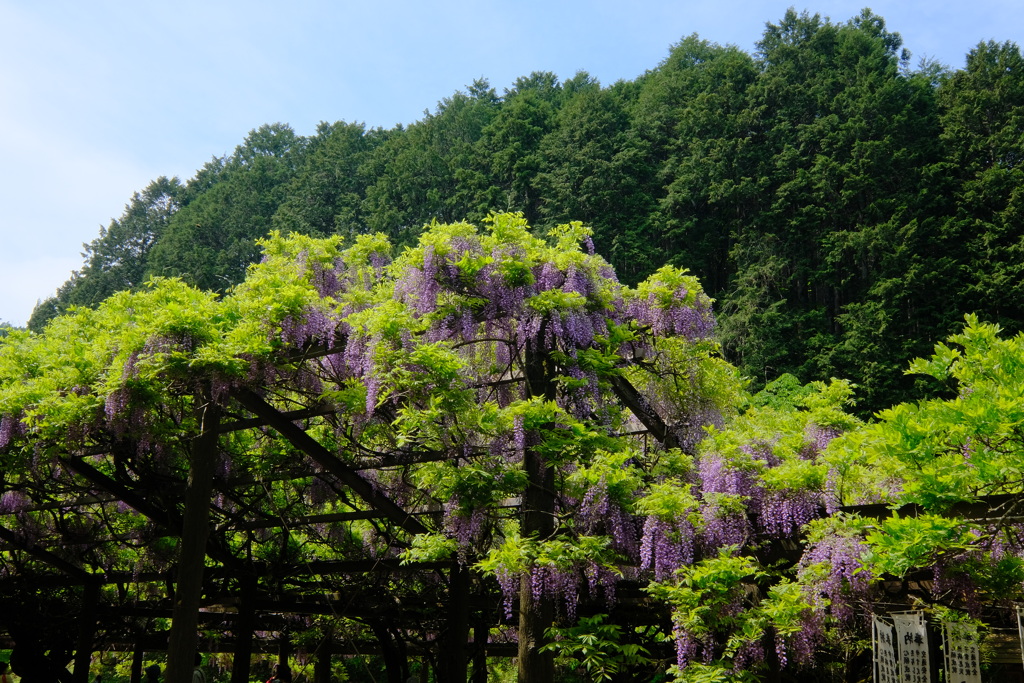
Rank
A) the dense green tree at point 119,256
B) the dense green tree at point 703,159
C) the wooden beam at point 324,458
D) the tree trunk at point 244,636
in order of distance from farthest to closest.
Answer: the dense green tree at point 119,256 < the dense green tree at point 703,159 < the tree trunk at point 244,636 < the wooden beam at point 324,458

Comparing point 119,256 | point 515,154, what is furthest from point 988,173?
point 119,256

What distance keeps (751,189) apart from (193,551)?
84.7 ft

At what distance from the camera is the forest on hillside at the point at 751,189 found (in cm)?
2553

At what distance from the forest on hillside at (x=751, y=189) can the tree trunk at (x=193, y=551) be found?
51.9ft

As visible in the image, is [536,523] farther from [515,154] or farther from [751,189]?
[515,154]

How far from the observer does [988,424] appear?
5.44 meters

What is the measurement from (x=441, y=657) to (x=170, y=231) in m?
31.6

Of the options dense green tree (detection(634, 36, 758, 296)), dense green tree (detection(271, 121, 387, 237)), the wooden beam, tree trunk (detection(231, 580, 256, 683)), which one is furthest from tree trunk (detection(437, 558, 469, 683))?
dense green tree (detection(271, 121, 387, 237))

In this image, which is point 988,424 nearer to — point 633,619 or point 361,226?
point 633,619

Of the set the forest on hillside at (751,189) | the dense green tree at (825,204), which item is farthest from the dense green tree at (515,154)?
the dense green tree at (825,204)

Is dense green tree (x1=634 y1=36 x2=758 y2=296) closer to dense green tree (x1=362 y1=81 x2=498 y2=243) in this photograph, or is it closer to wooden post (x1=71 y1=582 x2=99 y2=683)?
dense green tree (x1=362 y1=81 x2=498 y2=243)

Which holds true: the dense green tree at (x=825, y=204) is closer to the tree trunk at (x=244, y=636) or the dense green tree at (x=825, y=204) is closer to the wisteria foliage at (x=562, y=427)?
the wisteria foliage at (x=562, y=427)

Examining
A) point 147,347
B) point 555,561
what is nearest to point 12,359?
point 147,347

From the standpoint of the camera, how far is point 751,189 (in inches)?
1200
